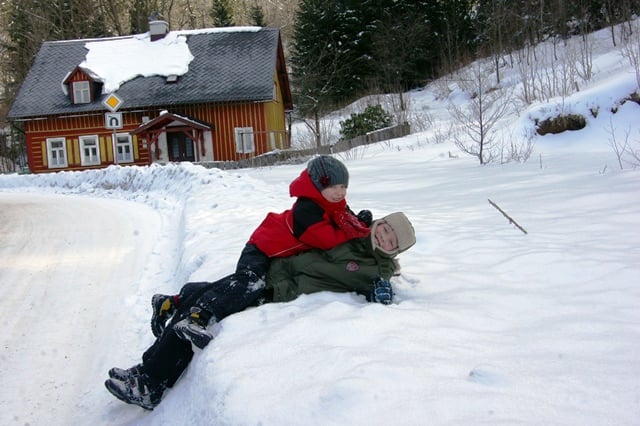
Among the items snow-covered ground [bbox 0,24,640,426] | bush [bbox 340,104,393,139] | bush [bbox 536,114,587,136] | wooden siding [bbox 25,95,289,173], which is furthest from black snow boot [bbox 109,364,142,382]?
wooden siding [bbox 25,95,289,173]

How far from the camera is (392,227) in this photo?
3373mm

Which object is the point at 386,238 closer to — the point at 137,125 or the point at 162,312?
the point at 162,312

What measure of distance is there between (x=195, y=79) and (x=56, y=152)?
7.97 meters

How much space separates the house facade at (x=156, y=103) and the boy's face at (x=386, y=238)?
21453 mm

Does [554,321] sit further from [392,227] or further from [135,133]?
[135,133]

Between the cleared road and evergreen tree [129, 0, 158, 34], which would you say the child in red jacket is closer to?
the cleared road

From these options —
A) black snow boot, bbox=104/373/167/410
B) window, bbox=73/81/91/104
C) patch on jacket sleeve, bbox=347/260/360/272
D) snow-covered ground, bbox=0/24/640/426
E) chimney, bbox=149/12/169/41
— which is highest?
chimney, bbox=149/12/169/41

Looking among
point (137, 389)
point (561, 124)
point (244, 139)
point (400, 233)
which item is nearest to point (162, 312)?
point (137, 389)

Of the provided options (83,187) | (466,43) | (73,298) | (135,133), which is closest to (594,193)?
(73,298)

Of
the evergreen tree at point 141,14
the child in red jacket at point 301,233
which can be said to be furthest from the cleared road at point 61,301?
the evergreen tree at point 141,14

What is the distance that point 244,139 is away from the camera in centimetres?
2517

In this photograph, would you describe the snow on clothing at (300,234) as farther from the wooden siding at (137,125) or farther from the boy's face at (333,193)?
the wooden siding at (137,125)

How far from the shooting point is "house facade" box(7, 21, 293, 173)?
24.7 m

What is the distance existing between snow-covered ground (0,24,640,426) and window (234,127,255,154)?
17166 millimetres
